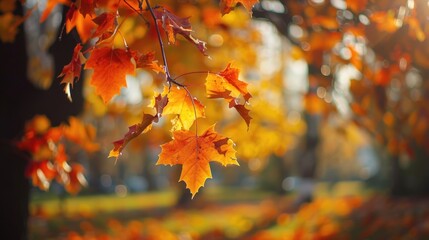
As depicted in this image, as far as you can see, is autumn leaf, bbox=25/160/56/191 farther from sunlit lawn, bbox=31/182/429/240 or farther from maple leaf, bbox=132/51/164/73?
sunlit lawn, bbox=31/182/429/240

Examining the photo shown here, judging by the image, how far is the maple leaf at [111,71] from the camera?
6.51 feet

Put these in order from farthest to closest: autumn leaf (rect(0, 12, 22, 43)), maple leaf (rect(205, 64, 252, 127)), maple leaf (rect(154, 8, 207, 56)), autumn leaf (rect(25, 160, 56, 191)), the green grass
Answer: the green grass < autumn leaf (rect(25, 160, 56, 191)) < autumn leaf (rect(0, 12, 22, 43)) < maple leaf (rect(205, 64, 252, 127)) < maple leaf (rect(154, 8, 207, 56))

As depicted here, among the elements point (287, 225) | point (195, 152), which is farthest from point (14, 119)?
point (287, 225)

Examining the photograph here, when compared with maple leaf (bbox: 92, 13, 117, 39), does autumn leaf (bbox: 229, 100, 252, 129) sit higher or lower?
lower

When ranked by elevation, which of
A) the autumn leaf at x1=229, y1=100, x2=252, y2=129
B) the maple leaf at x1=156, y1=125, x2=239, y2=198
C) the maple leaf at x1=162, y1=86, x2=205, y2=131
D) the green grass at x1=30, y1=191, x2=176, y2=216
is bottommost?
the green grass at x1=30, y1=191, x2=176, y2=216

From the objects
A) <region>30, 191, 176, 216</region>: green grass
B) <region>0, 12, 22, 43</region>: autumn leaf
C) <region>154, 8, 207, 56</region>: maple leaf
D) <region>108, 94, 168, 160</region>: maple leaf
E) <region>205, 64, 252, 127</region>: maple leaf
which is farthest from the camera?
<region>30, 191, 176, 216</region>: green grass

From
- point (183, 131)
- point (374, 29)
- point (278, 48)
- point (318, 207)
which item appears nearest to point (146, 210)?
point (278, 48)

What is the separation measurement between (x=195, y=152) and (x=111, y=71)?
1.33ft

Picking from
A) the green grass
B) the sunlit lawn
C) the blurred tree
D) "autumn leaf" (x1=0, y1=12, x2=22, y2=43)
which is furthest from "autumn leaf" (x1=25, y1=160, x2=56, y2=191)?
the green grass

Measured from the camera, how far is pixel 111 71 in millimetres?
1997

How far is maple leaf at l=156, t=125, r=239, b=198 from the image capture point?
1965 mm

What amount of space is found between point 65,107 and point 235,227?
7502 millimetres

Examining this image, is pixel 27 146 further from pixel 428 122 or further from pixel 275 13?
pixel 428 122

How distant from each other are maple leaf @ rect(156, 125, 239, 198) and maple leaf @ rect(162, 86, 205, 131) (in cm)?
6
